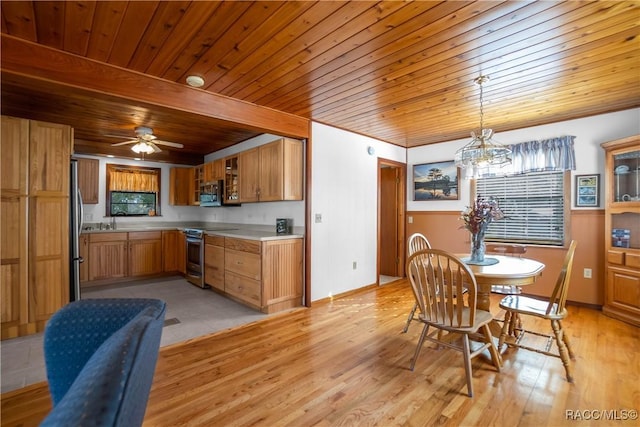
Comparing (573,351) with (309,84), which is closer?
(573,351)

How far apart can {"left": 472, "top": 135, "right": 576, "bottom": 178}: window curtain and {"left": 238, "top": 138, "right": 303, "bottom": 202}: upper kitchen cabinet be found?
7.97 feet

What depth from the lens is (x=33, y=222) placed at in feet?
9.20

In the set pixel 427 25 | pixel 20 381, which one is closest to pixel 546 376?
pixel 427 25

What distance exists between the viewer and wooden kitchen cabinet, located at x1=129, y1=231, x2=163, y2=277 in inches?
201

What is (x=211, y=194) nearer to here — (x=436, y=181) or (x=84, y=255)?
(x=84, y=255)

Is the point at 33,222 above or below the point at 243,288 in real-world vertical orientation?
above

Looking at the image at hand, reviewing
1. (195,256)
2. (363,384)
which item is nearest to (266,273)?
(363,384)

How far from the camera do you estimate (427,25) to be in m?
1.88

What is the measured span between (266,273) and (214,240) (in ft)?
4.56

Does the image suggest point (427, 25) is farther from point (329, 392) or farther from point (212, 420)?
point (212, 420)

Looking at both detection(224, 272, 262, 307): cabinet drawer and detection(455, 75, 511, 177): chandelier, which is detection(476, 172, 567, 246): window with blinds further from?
detection(224, 272, 262, 307): cabinet drawer

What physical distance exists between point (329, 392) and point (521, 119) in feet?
13.3

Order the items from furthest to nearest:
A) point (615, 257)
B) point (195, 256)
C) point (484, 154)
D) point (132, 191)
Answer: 1. point (132, 191)
2. point (195, 256)
3. point (615, 257)
4. point (484, 154)

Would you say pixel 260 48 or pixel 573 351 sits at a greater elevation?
pixel 260 48
